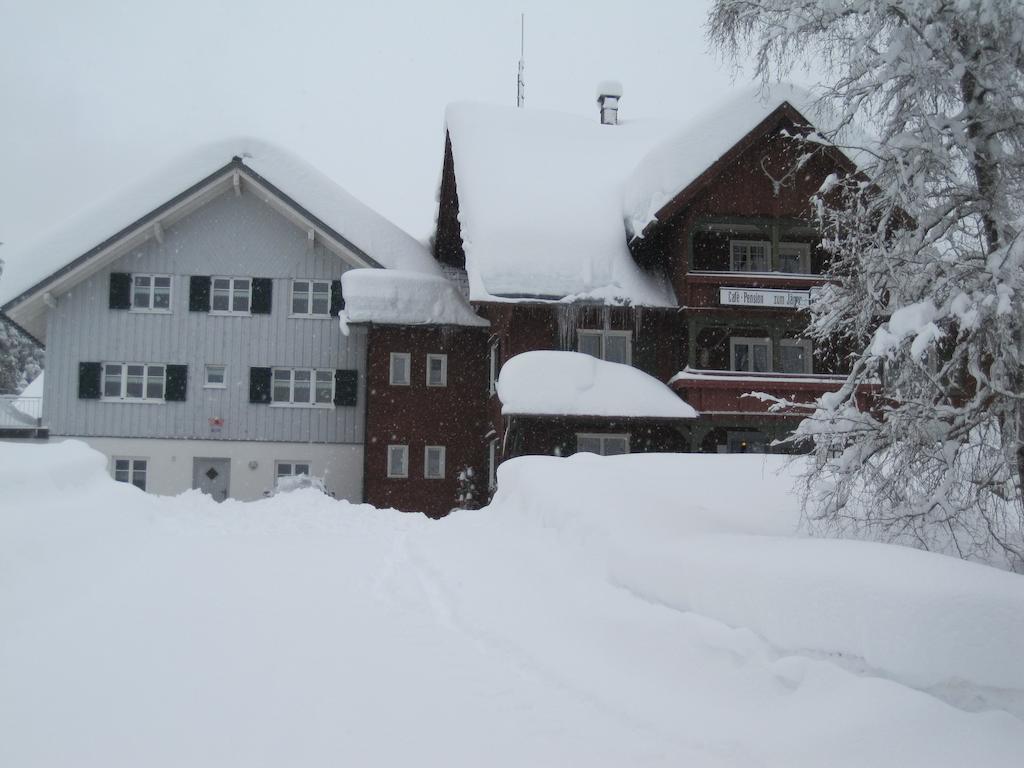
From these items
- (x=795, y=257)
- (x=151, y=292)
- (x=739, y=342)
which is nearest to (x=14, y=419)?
(x=151, y=292)

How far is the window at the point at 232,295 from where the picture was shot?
29047 millimetres

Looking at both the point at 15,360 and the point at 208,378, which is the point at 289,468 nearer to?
the point at 208,378

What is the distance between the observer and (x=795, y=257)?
26.1m

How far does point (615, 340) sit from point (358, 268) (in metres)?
8.16

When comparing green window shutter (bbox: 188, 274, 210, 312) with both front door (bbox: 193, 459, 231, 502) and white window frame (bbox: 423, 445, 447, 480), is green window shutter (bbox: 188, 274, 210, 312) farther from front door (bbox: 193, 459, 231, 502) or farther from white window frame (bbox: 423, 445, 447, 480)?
white window frame (bbox: 423, 445, 447, 480)

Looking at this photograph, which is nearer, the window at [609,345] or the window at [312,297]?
the window at [609,345]

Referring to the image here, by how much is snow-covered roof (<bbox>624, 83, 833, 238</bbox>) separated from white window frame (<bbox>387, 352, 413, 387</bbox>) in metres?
7.50

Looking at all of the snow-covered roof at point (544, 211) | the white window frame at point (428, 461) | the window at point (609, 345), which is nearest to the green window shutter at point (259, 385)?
the white window frame at point (428, 461)

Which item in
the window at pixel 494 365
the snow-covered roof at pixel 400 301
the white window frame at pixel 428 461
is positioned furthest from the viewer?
the white window frame at pixel 428 461

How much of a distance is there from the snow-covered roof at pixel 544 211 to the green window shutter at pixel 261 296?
6.42 meters

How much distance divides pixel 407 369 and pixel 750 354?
9277mm

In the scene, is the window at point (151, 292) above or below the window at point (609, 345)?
above

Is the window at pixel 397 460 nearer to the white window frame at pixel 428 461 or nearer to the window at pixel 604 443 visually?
the white window frame at pixel 428 461

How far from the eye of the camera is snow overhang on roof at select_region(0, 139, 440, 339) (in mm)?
27594
